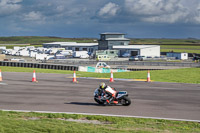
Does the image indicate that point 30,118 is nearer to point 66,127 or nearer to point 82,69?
point 66,127

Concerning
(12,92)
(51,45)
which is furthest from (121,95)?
(51,45)

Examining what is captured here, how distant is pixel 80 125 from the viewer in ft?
37.9

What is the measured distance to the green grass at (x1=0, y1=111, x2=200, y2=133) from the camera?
10.8 m

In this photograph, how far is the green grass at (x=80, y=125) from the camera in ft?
35.4

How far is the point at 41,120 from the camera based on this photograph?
12398mm

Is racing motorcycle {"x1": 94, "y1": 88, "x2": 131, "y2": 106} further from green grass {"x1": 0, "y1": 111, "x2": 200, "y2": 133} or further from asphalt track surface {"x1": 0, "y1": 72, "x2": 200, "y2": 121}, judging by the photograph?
green grass {"x1": 0, "y1": 111, "x2": 200, "y2": 133}

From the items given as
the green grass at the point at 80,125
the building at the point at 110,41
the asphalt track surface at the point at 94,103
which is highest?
the building at the point at 110,41

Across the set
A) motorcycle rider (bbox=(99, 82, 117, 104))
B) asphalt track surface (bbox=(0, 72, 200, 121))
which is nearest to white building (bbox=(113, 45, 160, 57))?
asphalt track surface (bbox=(0, 72, 200, 121))

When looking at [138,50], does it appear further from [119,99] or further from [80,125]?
[80,125]

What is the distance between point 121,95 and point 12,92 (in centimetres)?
771

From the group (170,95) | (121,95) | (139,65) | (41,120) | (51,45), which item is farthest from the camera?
(51,45)

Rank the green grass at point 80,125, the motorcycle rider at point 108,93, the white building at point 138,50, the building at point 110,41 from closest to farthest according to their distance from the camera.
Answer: the green grass at point 80,125 < the motorcycle rider at point 108,93 < the white building at point 138,50 < the building at point 110,41

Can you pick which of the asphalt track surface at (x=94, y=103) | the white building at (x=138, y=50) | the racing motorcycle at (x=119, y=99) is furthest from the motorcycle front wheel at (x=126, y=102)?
the white building at (x=138, y=50)

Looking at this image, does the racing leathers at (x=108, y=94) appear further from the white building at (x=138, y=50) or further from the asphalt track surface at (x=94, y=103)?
the white building at (x=138, y=50)
